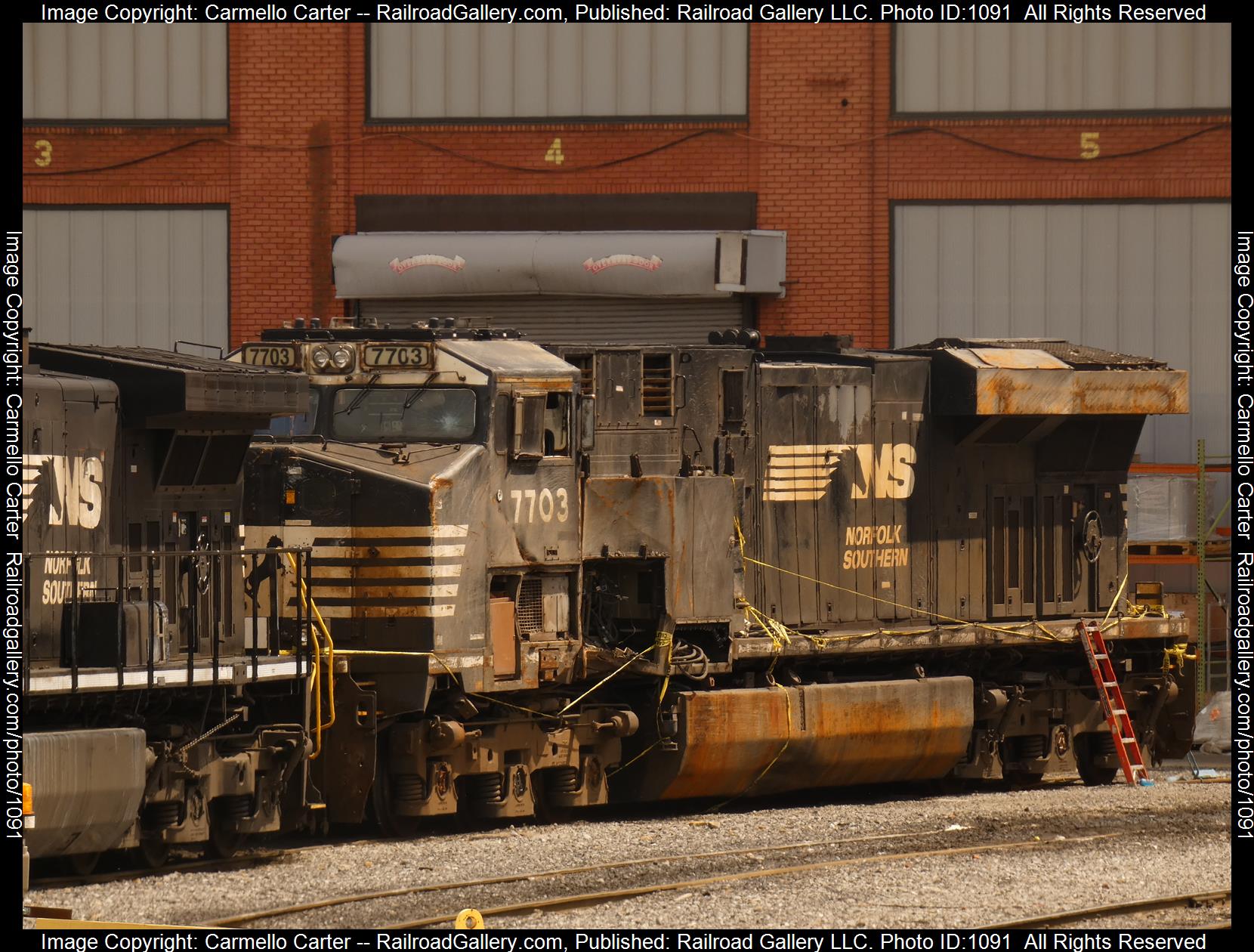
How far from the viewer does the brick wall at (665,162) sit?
28359 millimetres

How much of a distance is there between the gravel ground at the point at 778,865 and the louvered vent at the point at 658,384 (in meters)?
3.13

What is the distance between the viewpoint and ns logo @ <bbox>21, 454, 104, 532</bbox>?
12.1 m

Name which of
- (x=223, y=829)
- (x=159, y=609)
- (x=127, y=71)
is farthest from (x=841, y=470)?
(x=127, y=71)

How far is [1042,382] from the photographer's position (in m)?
18.0

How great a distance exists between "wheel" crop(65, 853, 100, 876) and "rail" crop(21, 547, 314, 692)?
3.88 ft

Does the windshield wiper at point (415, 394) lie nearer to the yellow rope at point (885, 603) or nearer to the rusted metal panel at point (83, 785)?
the yellow rope at point (885, 603)

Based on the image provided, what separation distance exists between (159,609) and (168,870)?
1565mm

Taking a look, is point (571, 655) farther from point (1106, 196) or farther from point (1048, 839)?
point (1106, 196)

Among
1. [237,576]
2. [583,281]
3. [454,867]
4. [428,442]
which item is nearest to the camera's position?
[454,867]

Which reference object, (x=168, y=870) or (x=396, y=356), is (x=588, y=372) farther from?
(x=168, y=870)

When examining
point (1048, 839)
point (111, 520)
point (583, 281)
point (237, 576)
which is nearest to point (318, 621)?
point (237, 576)

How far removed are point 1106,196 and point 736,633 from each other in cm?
1414

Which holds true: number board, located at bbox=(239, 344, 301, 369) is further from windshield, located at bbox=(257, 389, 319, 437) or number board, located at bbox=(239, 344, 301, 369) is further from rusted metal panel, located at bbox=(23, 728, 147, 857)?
rusted metal panel, located at bbox=(23, 728, 147, 857)

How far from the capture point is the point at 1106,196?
2833 centimetres
